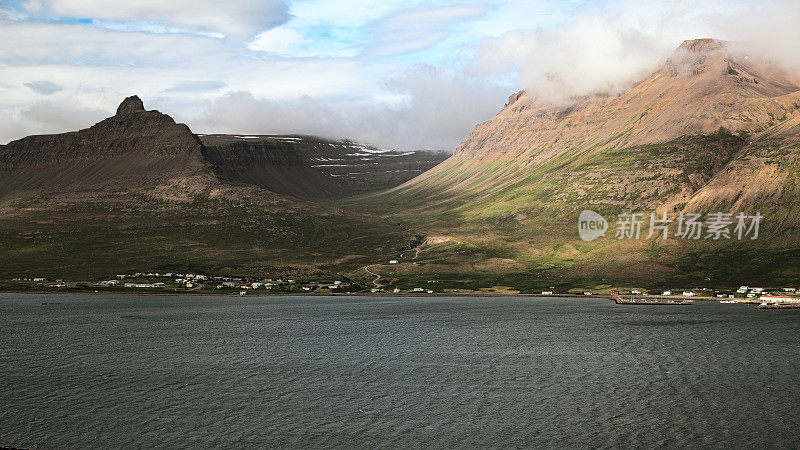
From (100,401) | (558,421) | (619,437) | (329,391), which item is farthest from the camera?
(329,391)

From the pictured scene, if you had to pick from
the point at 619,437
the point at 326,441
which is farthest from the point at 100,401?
the point at 619,437

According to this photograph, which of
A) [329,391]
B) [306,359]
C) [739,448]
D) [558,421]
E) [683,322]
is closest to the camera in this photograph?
[739,448]

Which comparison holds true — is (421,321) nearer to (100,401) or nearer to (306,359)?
(306,359)

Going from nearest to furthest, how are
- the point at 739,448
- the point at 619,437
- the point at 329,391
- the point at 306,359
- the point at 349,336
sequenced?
1. the point at 739,448
2. the point at 619,437
3. the point at 329,391
4. the point at 306,359
5. the point at 349,336

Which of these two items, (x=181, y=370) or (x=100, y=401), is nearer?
(x=100, y=401)

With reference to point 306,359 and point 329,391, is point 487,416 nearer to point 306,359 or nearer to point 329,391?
point 329,391

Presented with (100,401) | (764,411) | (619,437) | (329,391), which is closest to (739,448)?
(619,437)
